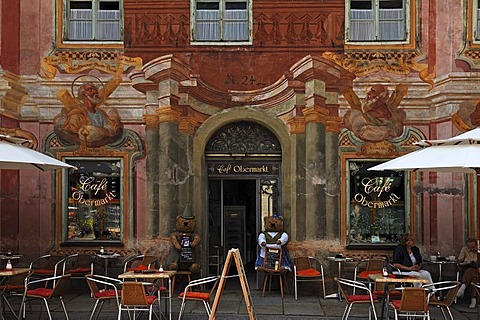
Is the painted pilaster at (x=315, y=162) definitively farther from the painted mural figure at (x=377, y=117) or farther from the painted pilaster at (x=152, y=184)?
the painted pilaster at (x=152, y=184)

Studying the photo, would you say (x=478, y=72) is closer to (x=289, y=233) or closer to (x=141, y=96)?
(x=289, y=233)

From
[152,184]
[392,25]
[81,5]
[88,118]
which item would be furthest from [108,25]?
[392,25]

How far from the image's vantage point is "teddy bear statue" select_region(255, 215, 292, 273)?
12250 millimetres

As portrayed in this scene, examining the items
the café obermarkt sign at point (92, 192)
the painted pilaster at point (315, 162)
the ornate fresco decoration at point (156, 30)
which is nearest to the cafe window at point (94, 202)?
the café obermarkt sign at point (92, 192)

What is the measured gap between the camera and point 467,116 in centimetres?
1234

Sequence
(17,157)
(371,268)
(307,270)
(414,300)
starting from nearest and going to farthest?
(414,300) < (17,157) < (371,268) < (307,270)

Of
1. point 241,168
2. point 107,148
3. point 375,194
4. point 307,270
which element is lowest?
point 307,270

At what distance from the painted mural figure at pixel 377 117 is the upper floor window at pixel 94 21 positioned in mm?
4743

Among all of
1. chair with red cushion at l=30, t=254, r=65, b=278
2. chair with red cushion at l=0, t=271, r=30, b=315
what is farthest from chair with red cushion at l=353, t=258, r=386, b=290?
chair with red cushion at l=0, t=271, r=30, b=315

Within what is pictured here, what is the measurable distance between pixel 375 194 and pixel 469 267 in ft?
7.08

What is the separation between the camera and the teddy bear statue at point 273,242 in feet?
40.2

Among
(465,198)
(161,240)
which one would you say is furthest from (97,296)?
(465,198)

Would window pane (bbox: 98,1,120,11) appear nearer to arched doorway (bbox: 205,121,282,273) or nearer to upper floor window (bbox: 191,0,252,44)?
upper floor window (bbox: 191,0,252,44)

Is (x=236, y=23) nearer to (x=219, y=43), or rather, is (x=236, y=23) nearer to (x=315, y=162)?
(x=219, y=43)
